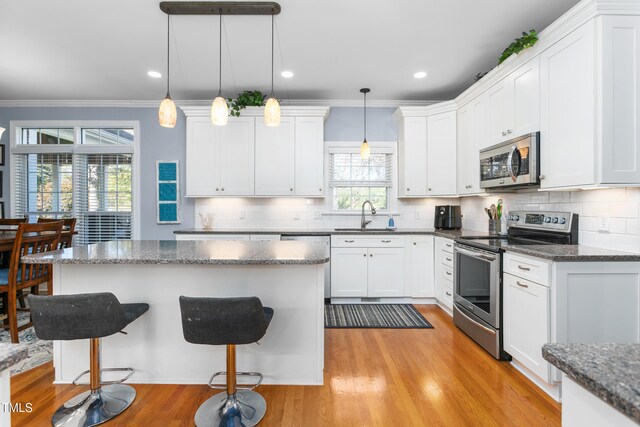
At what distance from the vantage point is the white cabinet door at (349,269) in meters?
3.93

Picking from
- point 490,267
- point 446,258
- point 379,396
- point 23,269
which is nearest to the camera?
point 379,396

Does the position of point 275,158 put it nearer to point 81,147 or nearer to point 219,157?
point 219,157

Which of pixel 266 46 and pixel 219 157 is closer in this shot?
pixel 266 46

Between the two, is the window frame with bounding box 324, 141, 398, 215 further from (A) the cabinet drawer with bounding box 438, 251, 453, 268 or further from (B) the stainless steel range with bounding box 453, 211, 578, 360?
(B) the stainless steel range with bounding box 453, 211, 578, 360

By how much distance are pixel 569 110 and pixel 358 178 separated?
8.66ft

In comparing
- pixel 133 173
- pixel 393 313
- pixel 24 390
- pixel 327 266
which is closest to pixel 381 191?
pixel 327 266

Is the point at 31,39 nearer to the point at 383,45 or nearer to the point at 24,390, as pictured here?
the point at 24,390

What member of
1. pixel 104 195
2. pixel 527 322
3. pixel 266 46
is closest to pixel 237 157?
pixel 266 46

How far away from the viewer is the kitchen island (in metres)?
2.15

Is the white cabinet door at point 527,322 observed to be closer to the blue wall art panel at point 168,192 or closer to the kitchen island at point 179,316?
the kitchen island at point 179,316

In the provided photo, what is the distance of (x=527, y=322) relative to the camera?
7.23ft

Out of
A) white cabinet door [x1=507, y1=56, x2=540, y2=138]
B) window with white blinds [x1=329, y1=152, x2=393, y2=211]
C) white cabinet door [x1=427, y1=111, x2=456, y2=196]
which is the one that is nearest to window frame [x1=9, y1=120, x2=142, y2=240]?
window with white blinds [x1=329, y1=152, x2=393, y2=211]

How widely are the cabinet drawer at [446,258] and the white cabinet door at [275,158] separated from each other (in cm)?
203

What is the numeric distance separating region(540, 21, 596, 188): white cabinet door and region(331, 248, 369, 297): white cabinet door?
2.06 meters
